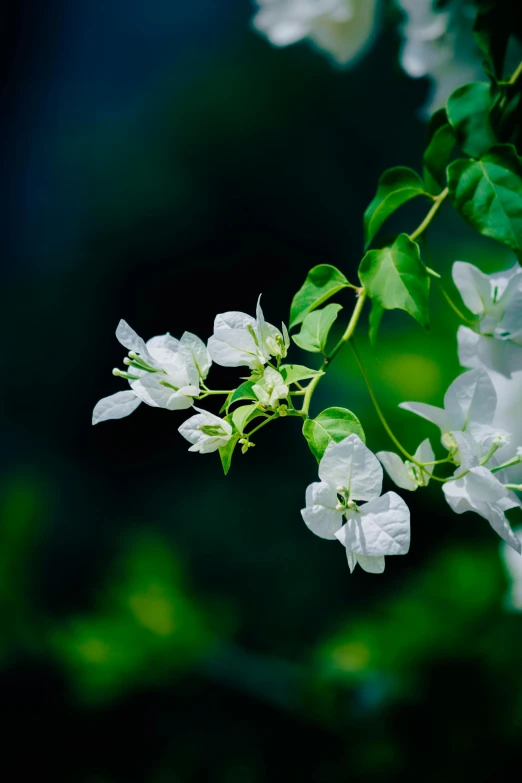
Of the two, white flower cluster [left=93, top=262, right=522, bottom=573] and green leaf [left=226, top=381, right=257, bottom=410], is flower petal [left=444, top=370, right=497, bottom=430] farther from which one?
green leaf [left=226, top=381, right=257, bottom=410]

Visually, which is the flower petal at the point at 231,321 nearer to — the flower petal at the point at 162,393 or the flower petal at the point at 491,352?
the flower petal at the point at 162,393

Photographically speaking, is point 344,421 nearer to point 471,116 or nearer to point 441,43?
point 471,116

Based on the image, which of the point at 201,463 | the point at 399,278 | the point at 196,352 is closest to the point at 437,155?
the point at 399,278

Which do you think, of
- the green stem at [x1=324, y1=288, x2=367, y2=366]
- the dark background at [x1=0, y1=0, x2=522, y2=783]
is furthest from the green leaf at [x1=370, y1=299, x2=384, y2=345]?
the dark background at [x1=0, y1=0, x2=522, y2=783]

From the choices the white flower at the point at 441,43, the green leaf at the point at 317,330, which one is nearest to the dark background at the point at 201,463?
the white flower at the point at 441,43

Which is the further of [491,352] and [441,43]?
[441,43]

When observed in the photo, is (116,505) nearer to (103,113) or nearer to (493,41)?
(103,113)
